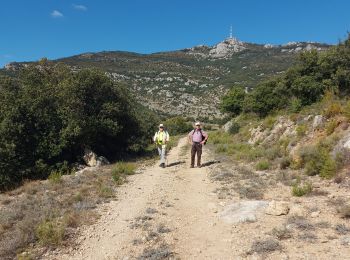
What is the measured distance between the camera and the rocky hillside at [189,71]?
9688 cm

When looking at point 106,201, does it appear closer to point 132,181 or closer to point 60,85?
point 132,181

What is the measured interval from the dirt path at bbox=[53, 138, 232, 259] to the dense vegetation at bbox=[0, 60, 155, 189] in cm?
1040

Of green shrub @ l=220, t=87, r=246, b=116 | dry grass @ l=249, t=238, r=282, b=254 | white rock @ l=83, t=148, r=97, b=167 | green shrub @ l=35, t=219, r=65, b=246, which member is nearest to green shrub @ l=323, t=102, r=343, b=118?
dry grass @ l=249, t=238, r=282, b=254

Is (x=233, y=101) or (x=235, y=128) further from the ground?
(x=233, y=101)

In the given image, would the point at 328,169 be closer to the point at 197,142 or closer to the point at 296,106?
the point at 197,142

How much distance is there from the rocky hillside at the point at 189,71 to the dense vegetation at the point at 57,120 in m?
55.5

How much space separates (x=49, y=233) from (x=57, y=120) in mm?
16560

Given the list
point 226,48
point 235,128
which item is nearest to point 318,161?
point 235,128

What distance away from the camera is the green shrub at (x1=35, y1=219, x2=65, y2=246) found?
770 centimetres

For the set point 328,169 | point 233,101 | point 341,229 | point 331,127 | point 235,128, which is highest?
point 233,101

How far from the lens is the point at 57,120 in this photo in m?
23.6

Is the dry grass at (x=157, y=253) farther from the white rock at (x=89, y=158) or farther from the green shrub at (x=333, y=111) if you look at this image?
the white rock at (x=89, y=158)

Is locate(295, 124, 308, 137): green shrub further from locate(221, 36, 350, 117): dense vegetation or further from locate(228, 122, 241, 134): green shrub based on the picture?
locate(228, 122, 241, 134): green shrub

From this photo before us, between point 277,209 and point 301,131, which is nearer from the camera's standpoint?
point 277,209
